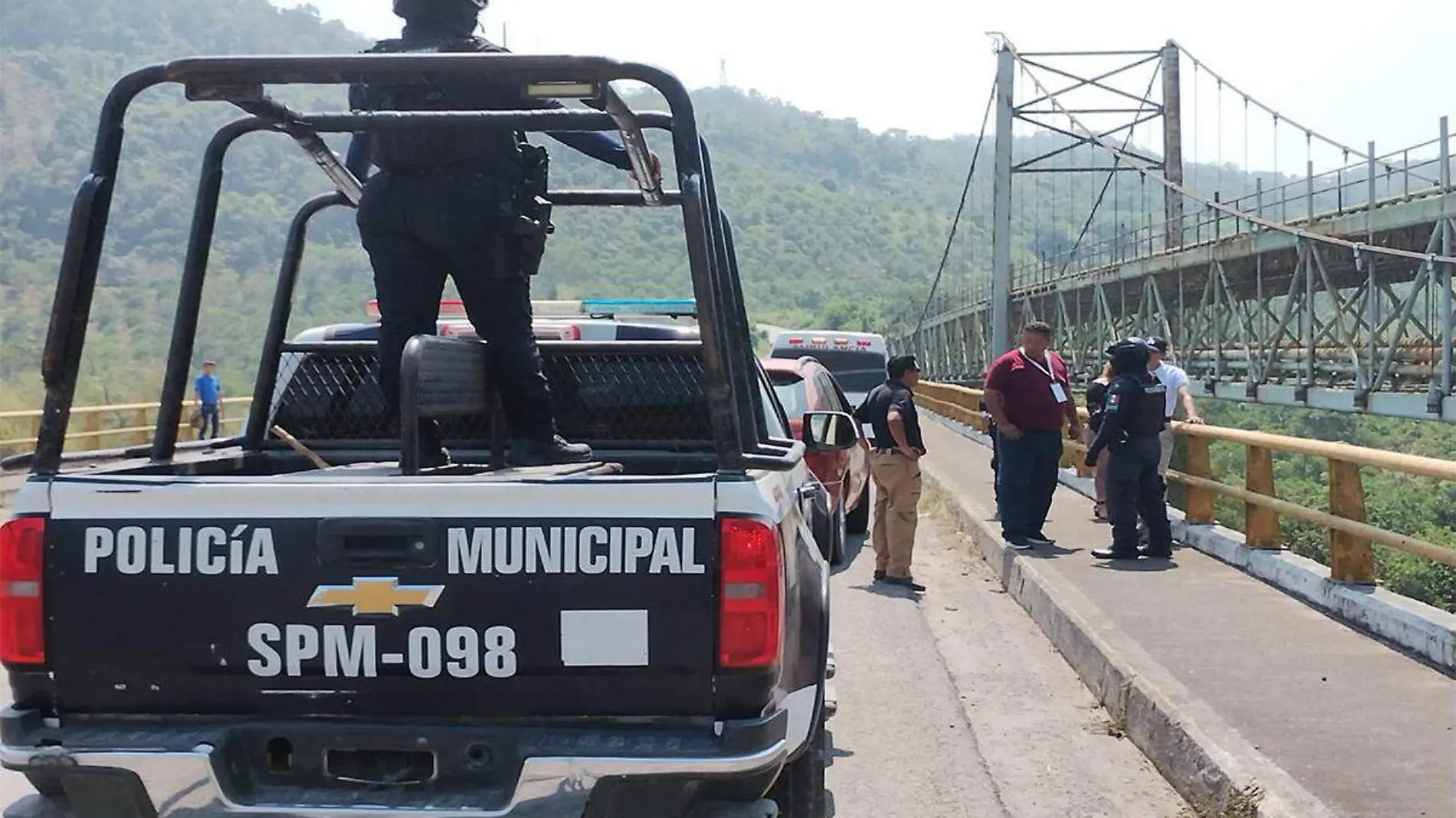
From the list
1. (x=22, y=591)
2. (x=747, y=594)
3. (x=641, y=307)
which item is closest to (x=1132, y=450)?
(x=641, y=307)

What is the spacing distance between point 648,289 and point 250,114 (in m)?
79.6

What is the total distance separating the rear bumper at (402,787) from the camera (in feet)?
9.19

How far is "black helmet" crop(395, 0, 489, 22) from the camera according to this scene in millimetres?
3797

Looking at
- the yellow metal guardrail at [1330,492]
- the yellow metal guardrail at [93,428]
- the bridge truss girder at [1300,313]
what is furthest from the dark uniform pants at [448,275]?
the bridge truss girder at [1300,313]

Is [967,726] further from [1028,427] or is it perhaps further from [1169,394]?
[1169,394]

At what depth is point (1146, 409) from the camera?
907cm

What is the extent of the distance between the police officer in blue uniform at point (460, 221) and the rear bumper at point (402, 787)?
101cm

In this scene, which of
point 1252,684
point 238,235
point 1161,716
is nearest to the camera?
point 1161,716

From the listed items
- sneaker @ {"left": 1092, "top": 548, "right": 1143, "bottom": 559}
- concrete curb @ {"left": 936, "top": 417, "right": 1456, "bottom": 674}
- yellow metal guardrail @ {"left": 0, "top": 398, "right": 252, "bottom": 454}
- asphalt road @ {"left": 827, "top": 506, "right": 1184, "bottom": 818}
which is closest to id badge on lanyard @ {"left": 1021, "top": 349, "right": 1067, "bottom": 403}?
sneaker @ {"left": 1092, "top": 548, "right": 1143, "bottom": 559}

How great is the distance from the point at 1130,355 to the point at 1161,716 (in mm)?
4296

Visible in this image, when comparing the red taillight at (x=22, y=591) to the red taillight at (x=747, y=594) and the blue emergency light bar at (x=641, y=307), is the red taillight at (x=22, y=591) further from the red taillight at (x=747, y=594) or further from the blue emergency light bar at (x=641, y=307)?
the blue emergency light bar at (x=641, y=307)

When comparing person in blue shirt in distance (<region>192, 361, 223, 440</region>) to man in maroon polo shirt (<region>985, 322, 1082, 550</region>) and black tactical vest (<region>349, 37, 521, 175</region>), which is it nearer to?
man in maroon polo shirt (<region>985, 322, 1082, 550</region>)

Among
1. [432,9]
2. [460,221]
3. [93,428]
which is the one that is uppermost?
[432,9]

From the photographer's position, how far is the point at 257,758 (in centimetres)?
293
